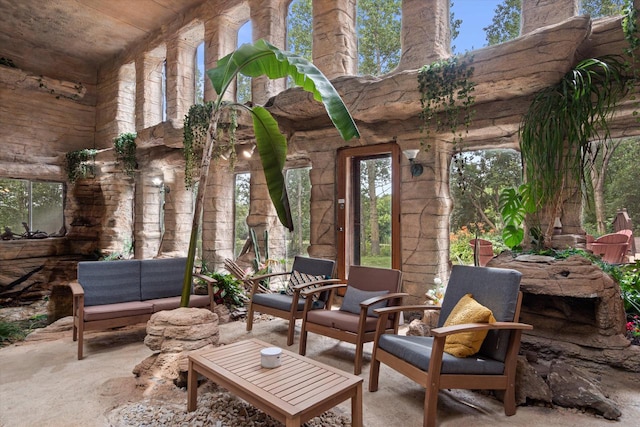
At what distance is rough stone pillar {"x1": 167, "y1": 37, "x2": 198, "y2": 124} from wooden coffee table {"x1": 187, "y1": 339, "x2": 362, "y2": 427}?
631 cm

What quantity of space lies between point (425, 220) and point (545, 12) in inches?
96.5

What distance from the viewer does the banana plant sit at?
2670 millimetres

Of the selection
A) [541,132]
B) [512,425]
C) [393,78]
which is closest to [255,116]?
[393,78]

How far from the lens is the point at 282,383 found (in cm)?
189

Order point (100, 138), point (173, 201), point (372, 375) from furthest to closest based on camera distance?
point (100, 138) < point (173, 201) < point (372, 375)

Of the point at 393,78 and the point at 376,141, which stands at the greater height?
the point at 393,78

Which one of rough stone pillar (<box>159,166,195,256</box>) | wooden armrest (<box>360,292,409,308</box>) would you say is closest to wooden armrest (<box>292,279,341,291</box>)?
wooden armrest (<box>360,292,409,308</box>)

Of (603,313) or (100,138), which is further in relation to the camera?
(100,138)

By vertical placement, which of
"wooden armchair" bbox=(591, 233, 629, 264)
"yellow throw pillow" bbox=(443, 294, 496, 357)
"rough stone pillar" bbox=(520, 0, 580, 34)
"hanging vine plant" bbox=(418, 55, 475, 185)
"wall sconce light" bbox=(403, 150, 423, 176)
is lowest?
"yellow throw pillow" bbox=(443, 294, 496, 357)

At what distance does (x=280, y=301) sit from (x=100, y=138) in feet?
27.3

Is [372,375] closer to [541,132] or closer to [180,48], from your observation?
[541,132]

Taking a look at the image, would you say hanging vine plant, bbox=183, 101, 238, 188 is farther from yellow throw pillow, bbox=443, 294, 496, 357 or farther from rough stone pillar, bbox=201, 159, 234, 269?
yellow throw pillow, bbox=443, 294, 496, 357

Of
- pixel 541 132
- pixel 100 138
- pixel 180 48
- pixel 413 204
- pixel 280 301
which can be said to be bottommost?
pixel 280 301

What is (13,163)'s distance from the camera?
7.98 m
